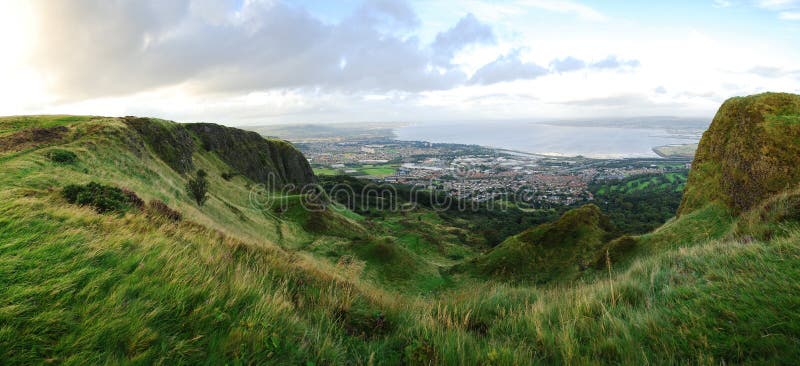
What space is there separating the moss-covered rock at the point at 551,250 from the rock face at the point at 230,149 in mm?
38833

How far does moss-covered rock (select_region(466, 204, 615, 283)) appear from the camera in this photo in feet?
79.5

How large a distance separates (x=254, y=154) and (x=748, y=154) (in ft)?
238

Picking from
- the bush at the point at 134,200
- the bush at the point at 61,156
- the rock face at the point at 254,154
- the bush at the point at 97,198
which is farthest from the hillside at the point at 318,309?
the rock face at the point at 254,154


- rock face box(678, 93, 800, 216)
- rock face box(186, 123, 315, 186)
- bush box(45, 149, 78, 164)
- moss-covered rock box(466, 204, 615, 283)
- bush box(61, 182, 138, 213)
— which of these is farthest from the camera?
rock face box(186, 123, 315, 186)

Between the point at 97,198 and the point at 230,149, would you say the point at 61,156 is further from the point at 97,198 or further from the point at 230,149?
the point at 230,149

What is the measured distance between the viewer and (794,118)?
Answer: 15102 millimetres

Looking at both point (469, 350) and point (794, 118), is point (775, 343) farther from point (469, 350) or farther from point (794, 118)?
point (794, 118)

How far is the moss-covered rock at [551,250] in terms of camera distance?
79.5ft

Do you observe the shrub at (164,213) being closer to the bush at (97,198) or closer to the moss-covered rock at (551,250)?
the bush at (97,198)

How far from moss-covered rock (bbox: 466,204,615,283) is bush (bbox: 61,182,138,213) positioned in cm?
2292

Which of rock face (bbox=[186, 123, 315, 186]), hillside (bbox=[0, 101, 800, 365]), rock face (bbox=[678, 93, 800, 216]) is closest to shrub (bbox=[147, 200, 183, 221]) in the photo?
hillside (bbox=[0, 101, 800, 365])

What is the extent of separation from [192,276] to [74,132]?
32.0m

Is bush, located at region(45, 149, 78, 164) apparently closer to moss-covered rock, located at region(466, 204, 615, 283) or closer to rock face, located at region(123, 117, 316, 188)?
rock face, located at region(123, 117, 316, 188)

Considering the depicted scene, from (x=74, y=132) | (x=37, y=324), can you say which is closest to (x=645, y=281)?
(x=37, y=324)
